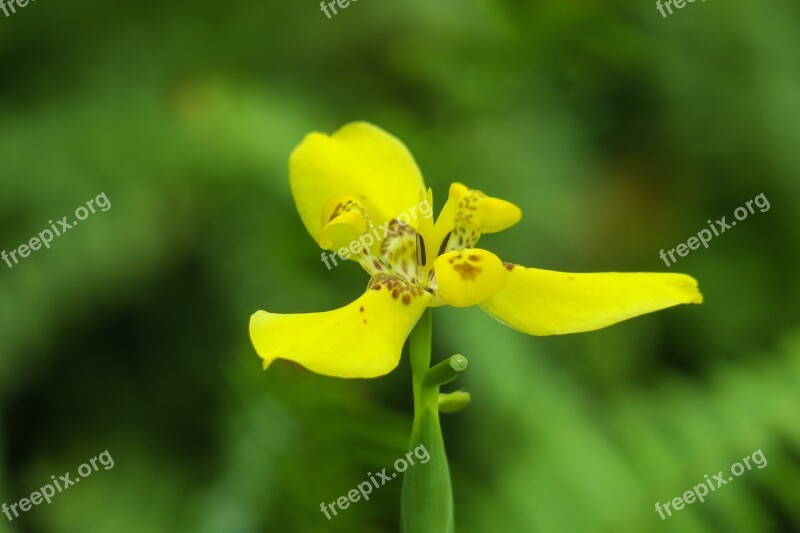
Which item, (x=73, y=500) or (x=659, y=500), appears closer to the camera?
(x=659, y=500)

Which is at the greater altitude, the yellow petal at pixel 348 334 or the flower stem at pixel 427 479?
the yellow petal at pixel 348 334

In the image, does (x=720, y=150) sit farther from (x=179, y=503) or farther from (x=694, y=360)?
(x=179, y=503)

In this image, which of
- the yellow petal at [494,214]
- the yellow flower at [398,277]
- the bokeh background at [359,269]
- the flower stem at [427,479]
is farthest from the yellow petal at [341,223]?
the bokeh background at [359,269]

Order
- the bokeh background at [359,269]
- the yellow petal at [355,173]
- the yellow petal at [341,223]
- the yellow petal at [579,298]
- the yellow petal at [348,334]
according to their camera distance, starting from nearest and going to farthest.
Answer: the yellow petal at [348,334] → the yellow petal at [579,298] → the yellow petal at [341,223] → the yellow petal at [355,173] → the bokeh background at [359,269]

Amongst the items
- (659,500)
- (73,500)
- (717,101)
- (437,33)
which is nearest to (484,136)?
(437,33)

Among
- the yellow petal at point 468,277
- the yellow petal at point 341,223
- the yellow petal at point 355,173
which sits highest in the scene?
the yellow petal at point 355,173

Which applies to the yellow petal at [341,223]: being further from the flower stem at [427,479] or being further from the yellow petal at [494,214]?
the flower stem at [427,479]

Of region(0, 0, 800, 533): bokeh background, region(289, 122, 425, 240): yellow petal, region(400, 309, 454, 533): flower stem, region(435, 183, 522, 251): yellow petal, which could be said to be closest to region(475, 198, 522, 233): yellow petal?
region(435, 183, 522, 251): yellow petal

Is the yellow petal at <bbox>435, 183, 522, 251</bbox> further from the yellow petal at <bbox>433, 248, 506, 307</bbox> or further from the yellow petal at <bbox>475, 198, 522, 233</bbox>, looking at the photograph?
the yellow petal at <bbox>433, 248, 506, 307</bbox>
